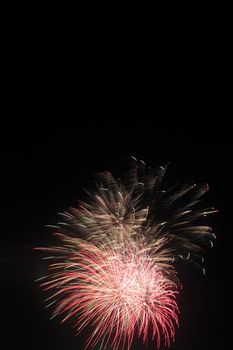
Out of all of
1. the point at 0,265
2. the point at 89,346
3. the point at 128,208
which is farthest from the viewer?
the point at 89,346

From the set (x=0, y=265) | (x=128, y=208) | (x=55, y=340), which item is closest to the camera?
(x=128, y=208)

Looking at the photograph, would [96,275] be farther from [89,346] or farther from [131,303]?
[89,346]

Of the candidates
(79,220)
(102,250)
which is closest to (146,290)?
(102,250)

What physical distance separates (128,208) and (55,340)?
73.8 ft

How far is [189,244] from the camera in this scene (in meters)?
12.8

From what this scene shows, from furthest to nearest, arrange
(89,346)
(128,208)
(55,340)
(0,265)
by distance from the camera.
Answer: (89,346)
(55,340)
(0,265)
(128,208)

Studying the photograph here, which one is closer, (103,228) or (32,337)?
(103,228)

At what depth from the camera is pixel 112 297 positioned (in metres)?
13.1

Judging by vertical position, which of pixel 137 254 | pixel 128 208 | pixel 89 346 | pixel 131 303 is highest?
pixel 128 208

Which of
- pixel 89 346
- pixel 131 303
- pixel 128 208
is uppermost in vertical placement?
pixel 128 208

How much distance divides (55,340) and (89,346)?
451 centimetres

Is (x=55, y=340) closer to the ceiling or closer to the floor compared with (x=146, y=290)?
A: closer to the floor

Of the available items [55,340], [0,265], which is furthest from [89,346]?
[0,265]

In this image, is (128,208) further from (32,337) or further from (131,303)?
(32,337)
